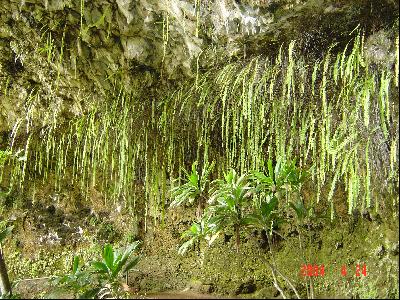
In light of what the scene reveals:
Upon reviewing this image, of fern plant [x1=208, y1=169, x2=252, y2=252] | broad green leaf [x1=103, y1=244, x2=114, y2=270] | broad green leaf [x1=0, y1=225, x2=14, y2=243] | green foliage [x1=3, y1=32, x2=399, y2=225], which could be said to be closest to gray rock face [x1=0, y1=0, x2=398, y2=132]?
green foliage [x1=3, y1=32, x2=399, y2=225]

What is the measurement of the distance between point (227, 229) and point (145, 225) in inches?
34.5

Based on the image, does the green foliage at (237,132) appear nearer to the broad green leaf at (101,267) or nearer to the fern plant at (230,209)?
the fern plant at (230,209)

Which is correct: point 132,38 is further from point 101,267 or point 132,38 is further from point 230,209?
point 101,267

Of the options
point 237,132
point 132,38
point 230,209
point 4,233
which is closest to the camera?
point 230,209

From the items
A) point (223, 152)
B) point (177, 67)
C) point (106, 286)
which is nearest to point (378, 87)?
point (223, 152)

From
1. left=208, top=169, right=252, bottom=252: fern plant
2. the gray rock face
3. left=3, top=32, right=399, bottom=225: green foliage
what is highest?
the gray rock face

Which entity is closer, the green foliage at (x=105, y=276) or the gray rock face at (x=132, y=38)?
the green foliage at (x=105, y=276)

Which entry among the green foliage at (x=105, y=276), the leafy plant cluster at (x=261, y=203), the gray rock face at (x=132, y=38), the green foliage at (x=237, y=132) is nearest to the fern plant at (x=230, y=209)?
the leafy plant cluster at (x=261, y=203)

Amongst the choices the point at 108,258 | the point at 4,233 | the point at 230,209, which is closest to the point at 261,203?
the point at 230,209

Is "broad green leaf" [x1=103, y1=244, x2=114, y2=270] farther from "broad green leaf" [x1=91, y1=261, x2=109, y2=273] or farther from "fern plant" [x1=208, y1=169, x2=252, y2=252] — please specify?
"fern plant" [x1=208, y1=169, x2=252, y2=252]

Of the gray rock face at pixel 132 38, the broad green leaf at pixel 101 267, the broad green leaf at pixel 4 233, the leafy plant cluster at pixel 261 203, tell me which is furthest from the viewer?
the broad green leaf at pixel 4 233

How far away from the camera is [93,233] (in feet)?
13.4

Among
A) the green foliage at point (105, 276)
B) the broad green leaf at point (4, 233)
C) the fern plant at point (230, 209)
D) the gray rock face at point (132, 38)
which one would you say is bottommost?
the green foliage at point (105, 276)

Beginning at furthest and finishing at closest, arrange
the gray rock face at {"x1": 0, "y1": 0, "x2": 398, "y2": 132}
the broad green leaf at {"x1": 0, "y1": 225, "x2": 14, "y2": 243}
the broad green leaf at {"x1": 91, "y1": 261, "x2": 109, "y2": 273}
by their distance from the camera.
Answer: the broad green leaf at {"x1": 0, "y1": 225, "x2": 14, "y2": 243}
the gray rock face at {"x1": 0, "y1": 0, "x2": 398, "y2": 132}
the broad green leaf at {"x1": 91, "y1": 261, "x2": 109, "y2": 273}
